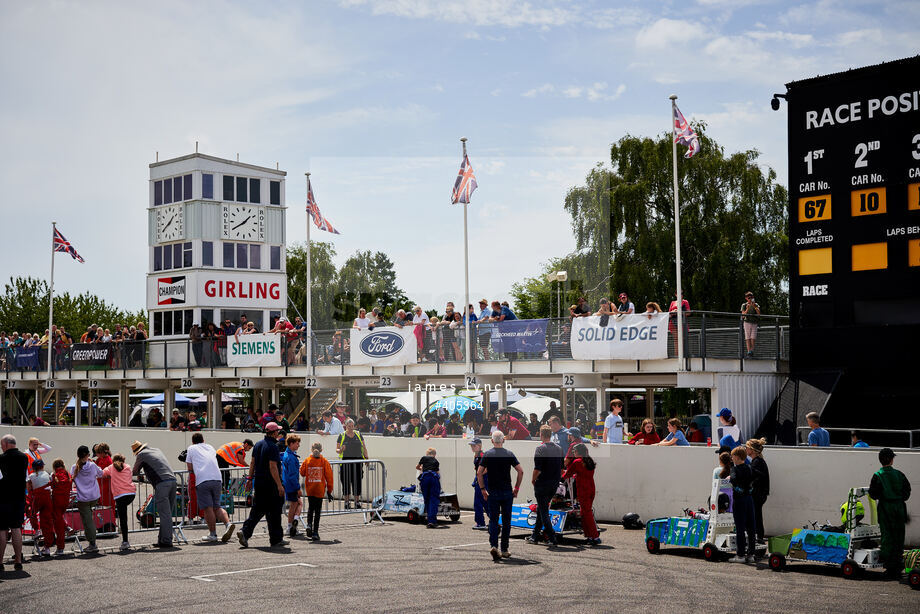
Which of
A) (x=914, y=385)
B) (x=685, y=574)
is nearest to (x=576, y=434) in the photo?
(x=685, y=574)

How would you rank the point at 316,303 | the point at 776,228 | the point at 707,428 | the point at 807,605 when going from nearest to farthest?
1. the point at 807,605
2. the point at 707,428
3. the point at 776,228
4. the point at 316,303

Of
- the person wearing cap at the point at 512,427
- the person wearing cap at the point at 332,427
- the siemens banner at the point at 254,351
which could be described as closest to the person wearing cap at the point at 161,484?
the person wearing cap at the point at 512,427

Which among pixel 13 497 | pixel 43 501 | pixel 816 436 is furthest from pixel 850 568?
pixel 43 501

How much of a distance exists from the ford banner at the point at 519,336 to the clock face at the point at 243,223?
955 inches

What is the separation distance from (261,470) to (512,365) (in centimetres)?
1244

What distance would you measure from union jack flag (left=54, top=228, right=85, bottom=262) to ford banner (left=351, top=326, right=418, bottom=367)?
16466mm

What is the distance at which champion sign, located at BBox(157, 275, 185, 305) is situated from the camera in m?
47.8

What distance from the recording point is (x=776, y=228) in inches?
1693

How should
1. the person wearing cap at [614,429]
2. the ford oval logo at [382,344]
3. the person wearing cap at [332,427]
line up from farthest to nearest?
the ford oval logo at [382,344] < the person wearing cap at [332,427] < the person wearing cap at [614,429]

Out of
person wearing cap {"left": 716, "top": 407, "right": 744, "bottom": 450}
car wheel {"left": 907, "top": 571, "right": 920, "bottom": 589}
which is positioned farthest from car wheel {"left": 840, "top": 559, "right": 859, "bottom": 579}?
person wearing cap {"left": 716, "top": 407, "right": 744, "bottom": 450}

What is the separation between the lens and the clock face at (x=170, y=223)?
1891 inches

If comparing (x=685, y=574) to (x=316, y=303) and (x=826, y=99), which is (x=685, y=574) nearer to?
(x=826, y=99)

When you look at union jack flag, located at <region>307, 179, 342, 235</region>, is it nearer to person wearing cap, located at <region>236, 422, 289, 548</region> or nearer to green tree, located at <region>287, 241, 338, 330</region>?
person wearing cap, located at <region>236, 422, 289, 548</region>

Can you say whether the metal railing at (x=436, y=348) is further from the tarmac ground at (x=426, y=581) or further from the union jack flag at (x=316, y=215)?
the tarmac ground at (x=426, y=581)
